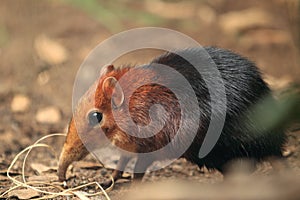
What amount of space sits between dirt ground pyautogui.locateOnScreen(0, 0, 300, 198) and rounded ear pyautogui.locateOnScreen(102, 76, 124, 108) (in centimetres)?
123

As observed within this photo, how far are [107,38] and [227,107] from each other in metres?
3.47

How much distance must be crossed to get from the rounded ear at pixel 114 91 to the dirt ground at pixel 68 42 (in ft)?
4.03

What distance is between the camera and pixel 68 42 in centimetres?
718

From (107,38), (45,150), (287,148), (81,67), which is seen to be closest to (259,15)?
(107,38)

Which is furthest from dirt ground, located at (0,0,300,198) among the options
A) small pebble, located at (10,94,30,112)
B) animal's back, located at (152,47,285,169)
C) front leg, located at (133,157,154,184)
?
animal's back, located at (152,47,285,169)

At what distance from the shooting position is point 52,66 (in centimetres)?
680

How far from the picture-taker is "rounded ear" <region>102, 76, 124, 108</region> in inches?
159

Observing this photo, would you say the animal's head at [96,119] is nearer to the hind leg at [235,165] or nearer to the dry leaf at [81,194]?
the dry leaf at [81,194]

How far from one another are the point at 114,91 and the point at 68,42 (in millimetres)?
3275

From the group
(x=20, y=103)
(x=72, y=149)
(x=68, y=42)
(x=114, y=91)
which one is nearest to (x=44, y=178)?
(x=72, y=149)

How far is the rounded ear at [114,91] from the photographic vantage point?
404 cm

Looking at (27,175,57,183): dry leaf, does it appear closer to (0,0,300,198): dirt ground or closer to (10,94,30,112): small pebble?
(0,0,300,198): dirt ground

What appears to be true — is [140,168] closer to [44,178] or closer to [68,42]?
[44,178]

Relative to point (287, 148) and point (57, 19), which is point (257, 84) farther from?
point (57, 19)
